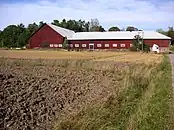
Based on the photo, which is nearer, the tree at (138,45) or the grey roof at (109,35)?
the tree at (138,45)

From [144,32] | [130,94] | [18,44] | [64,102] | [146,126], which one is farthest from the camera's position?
[18,44]

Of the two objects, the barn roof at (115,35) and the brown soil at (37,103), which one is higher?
the barn roof at (115,35)

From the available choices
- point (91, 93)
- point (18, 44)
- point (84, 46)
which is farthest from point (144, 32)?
point (91, 93)

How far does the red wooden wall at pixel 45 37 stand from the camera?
7856cm

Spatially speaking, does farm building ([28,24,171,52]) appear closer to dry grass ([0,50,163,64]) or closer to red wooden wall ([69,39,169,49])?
red wooden wall ([69,39,169,49])

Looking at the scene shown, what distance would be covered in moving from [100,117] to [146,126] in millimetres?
1159

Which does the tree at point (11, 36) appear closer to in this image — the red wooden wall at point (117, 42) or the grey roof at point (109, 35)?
the grey roof at point (109, 35)

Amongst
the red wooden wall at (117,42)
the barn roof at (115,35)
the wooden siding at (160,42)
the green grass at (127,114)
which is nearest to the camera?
the green grass at (127,114)

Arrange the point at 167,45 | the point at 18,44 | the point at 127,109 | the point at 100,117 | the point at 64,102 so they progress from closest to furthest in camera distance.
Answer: the point at 100,117 < the point at 127,109 < the point at 64,102 < the point at 167,45 < the point at 18,44

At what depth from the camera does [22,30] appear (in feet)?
324

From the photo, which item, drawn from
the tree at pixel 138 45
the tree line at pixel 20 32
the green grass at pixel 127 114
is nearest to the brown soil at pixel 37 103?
the green grass at pixel 127 114

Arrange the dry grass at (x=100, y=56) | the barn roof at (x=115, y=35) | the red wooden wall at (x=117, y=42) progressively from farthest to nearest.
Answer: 1. the barn roof at (x=115, y=35)
2. the red wooden wall at (x=117, y=42)
3. the dry grass at (x=100, y=56)

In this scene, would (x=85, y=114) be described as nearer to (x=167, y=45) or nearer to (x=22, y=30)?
(x=167, y=45)

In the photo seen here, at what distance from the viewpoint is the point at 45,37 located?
7919cm
